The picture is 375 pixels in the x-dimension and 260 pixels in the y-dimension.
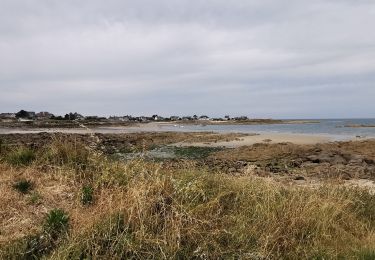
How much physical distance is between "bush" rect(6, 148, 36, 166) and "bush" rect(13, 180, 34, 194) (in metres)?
1.51

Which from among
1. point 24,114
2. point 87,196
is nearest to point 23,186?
point 87,196

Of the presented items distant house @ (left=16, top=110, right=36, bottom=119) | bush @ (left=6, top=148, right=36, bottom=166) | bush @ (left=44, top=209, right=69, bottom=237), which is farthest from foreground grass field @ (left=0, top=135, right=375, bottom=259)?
distant house @ (left=16, top=110, right=36, bottom=119)

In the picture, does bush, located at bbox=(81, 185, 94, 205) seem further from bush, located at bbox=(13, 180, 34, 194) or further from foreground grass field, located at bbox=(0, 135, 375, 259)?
bush, located at bbox=(13, 180, 34, 194)

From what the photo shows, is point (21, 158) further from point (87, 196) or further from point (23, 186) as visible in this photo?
point (87, 196)

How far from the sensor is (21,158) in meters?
8.42

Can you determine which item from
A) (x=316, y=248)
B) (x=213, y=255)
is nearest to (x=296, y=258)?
(x=316, y=248)

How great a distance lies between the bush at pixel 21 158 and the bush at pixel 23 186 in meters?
1.51

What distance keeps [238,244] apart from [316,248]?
0.95 metres

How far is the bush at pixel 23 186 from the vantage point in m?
6.65

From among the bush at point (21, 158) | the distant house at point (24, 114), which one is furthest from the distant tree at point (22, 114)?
the bush at point (21, 158)

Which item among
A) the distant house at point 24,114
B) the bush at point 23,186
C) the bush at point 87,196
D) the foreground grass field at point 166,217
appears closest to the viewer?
the foreground grass field at point 166,217

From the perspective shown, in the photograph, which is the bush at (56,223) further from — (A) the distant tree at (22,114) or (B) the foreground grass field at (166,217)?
(A) the distant tree at (22,114)

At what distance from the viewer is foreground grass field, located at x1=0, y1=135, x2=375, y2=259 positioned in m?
4.91

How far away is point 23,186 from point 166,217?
8.56 ft
